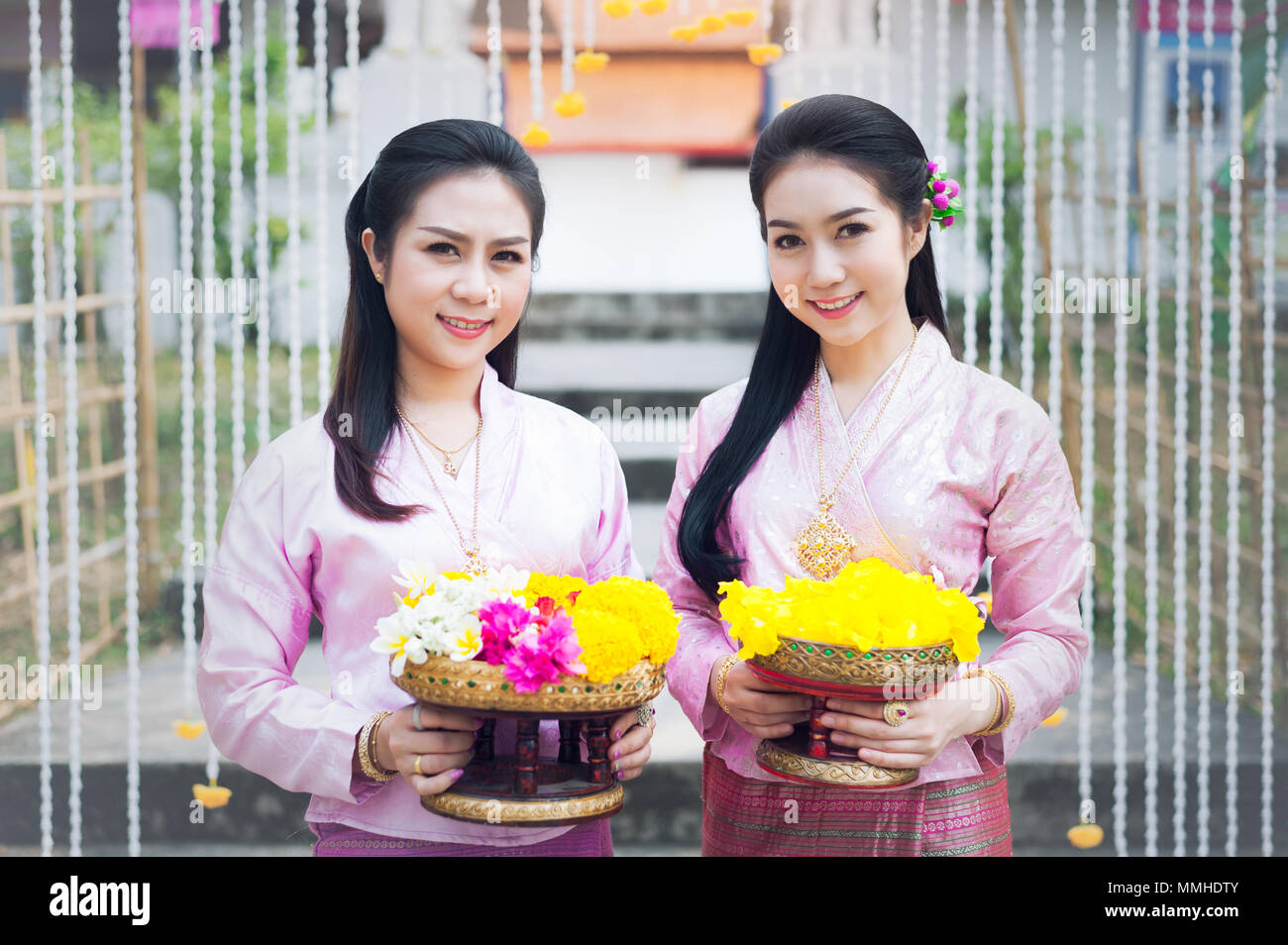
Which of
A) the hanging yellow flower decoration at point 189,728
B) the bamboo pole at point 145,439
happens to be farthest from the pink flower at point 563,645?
the bamboo pole at point 145,439

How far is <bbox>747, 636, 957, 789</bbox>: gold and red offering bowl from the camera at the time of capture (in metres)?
1.61

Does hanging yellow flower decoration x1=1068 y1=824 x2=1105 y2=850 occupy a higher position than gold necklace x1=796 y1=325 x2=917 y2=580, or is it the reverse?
gold necklace x1=796 y1=325 x2=917 y2=580

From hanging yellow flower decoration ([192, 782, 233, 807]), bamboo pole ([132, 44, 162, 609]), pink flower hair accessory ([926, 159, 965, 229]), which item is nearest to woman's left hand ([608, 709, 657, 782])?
pink flower hair accessory ([926, 159, 965, 229])

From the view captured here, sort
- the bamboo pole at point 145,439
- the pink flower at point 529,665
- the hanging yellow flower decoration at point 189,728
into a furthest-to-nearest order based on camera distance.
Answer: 1. the bamboo pole at point 145,439
2. the hanging yellow flower decoration at point 189,728
3. the pink flower at point 529,665

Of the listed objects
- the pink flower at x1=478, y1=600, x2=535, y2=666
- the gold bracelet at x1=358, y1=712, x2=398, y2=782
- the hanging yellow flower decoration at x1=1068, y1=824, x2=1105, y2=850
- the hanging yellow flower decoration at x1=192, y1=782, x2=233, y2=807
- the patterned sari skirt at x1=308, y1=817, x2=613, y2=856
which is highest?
the pink flower at x1=478, y1=600, x2=535, y2=666

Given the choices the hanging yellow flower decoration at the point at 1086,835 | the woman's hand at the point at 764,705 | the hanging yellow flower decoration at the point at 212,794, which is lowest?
the hanging yellow flower decoration at the point at 1086,835

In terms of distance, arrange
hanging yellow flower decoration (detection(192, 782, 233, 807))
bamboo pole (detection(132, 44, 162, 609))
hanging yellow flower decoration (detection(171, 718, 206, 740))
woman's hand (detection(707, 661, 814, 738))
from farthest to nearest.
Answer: bamboo pole (detection(132, 44, 162, 609)) < hanging yellow flower decoration (detection(171, 718, 206, 740)) < hanging yellow flower decoration (detection(192, 782, 233, 807)) < woman's hand (detection(707, 661, 814, 738))

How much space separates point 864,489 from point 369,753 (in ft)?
2.56

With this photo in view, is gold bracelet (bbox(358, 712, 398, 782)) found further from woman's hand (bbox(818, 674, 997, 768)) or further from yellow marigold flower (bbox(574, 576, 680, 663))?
woman's hand (bbox(818, 674, 997, 768))

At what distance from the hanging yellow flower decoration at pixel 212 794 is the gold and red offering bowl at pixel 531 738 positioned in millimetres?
1807

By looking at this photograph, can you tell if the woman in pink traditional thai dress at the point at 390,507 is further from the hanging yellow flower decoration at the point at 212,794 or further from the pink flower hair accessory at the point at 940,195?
the hanging yellow flower decoration at the point at 212,794

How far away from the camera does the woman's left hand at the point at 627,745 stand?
1726 millimetres

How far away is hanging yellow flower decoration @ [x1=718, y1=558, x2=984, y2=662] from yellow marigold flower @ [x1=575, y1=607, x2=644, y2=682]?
16cm

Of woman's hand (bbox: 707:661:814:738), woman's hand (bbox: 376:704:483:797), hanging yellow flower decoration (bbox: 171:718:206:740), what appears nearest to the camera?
woman's hand (bbox: 376:704:483:797)
